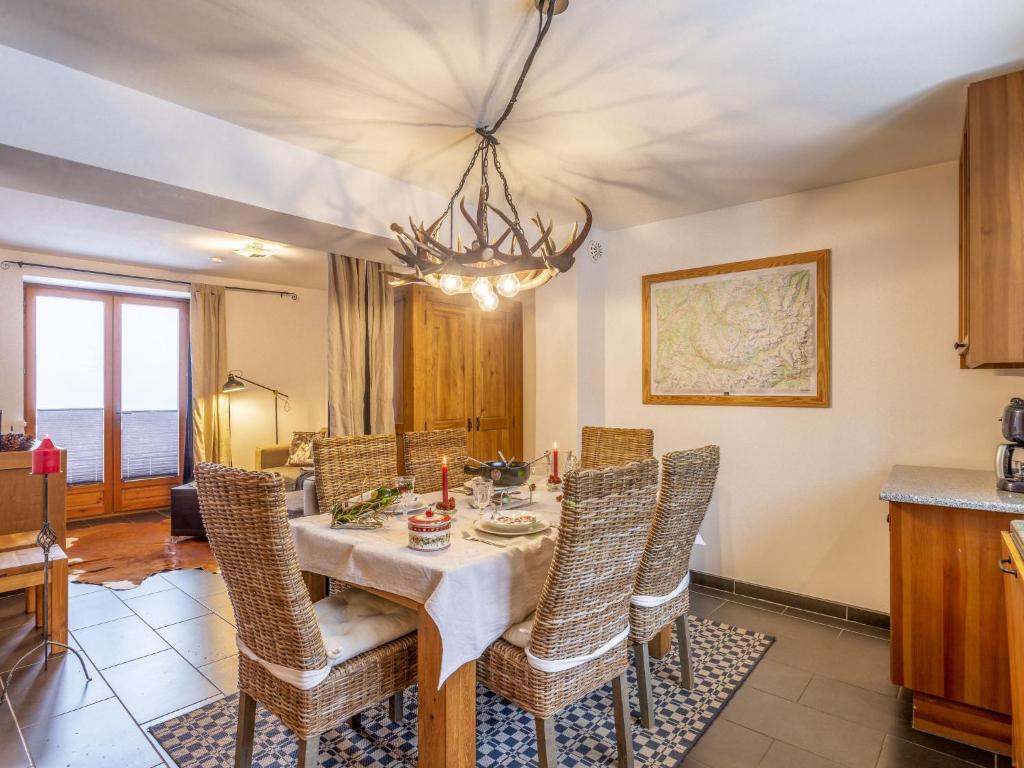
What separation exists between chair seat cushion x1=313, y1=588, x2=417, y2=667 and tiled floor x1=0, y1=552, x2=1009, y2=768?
0.79 metres

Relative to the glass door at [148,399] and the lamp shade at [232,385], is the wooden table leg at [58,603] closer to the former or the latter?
the lamp shade at [232,385]

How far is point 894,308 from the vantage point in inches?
115

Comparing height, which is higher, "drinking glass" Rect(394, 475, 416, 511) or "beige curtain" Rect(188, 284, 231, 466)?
"beige curtain" Rect(188, 284, 231, 466)

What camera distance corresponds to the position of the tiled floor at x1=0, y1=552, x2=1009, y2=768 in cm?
194

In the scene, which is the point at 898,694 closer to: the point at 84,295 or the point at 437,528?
the point at 437,528

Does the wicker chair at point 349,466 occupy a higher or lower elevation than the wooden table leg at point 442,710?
higher

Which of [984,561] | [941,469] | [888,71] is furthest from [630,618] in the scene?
[888,71]

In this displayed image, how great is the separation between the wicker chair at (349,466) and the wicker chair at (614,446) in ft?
3.66

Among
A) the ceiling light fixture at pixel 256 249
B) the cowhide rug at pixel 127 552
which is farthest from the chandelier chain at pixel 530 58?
the cowhide rug at pixel 127 552

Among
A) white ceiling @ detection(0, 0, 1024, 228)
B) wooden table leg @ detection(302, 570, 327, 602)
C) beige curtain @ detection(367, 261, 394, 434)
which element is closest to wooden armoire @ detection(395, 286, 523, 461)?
beige curtain @ detection(367, 261, 394, 434)

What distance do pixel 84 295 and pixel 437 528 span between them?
533cm

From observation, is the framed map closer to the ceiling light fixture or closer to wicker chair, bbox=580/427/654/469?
wicker chair, bbox=580/427/654/469

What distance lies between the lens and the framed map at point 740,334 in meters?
3.17

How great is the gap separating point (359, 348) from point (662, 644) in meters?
2.71
